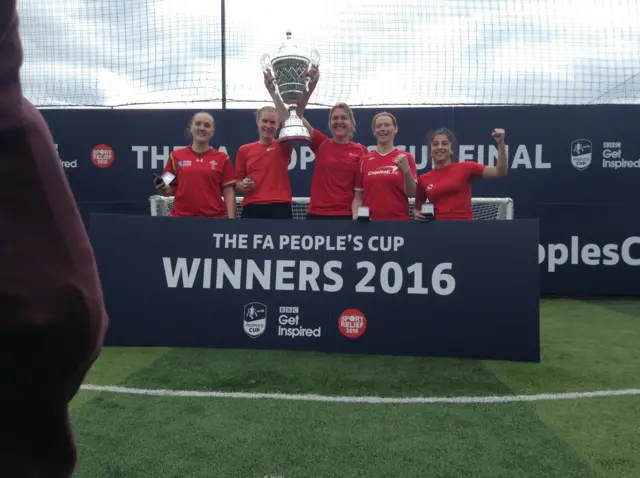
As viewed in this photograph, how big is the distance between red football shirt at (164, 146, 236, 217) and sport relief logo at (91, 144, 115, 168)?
287 cm

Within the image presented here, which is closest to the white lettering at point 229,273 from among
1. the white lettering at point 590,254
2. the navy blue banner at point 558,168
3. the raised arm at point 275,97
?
the raised arm at point 275,97

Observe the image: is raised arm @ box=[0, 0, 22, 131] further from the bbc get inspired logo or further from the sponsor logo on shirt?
the bbc get inspired logo

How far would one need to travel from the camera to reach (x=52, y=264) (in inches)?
17.6

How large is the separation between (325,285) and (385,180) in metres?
0.92

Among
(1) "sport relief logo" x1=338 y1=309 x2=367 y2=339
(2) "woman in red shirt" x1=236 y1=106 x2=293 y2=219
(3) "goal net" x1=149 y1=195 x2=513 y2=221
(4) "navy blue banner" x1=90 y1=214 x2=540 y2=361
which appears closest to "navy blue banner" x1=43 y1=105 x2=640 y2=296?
(3) "goal net" x1=149 y1=195 x2=513 y2=221

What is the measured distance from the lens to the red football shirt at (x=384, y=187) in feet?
12.7

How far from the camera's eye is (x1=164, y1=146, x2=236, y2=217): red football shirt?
4027mm

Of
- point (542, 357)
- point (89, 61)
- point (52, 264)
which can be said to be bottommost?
point (542, 357)

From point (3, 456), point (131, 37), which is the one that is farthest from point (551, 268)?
point (3, 456)

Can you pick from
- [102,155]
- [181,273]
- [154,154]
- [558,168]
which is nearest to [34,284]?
[181,273]

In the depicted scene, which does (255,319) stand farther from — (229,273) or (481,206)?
(481,206)

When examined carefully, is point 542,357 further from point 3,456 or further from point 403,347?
point 3,456

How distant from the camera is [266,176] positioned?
4000 mm

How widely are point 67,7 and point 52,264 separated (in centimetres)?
734
